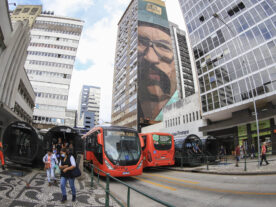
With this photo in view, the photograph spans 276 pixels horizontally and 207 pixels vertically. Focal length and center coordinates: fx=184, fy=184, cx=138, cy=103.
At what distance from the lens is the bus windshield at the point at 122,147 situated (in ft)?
31.6

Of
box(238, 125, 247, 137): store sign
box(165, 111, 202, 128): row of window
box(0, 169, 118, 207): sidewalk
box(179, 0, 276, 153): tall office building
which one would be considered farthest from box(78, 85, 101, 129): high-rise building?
box(0, 169, 118, 207): sidewalk

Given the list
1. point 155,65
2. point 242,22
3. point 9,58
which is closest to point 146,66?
point 155,65

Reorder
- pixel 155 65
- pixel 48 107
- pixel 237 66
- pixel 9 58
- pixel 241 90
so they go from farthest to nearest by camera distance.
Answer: pixel 155 65 < pixel 48 107 < pixel 237 66 < pixel 241 90 < pixel 9 58

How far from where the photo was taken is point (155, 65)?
72.8m

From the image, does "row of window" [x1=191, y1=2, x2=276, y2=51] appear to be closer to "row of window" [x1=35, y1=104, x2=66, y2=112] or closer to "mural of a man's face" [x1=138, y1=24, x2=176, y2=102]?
"mural of a man's face" [x1=138, y1=24, x2=176, y2=102]

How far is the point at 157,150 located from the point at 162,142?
0.80 m

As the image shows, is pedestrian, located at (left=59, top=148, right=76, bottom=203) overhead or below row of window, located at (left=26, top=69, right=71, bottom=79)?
below

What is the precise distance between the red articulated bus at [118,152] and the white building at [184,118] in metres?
26.4

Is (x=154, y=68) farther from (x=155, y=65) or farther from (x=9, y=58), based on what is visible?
(x=9, y=58)

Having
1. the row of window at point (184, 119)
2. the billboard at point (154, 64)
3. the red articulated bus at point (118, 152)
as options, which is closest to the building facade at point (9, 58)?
the red articulated bus at point (118, 152)

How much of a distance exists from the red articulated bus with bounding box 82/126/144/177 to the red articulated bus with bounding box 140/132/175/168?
303 cm

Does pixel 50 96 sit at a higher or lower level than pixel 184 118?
higher

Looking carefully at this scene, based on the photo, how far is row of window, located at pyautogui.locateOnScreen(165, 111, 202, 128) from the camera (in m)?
38.2

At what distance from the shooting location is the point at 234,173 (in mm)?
11219
